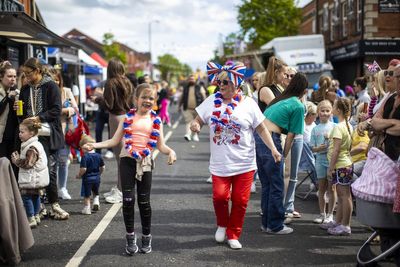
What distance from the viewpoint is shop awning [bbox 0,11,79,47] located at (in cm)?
938

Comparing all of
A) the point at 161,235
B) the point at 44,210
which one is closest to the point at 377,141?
the point at 161,235

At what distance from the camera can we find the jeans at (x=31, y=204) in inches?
251

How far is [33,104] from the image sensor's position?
264 inches

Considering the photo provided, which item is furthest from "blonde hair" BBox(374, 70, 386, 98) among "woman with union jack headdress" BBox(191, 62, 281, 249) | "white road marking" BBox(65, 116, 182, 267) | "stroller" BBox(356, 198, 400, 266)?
"white road marking" BBox(65, 116, 182, 267)

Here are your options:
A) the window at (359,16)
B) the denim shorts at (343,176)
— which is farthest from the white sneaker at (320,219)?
the window at (359,16)

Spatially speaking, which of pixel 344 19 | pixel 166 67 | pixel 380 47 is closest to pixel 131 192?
pixel 380 47

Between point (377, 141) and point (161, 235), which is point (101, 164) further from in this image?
point (377, 141)

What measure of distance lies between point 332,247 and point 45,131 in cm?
370

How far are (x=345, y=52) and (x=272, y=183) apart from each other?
22934 millimetres

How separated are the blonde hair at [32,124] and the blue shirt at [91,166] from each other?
1.09 metres

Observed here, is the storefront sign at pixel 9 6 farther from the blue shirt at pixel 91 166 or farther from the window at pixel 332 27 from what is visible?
the window at pixel 332 27

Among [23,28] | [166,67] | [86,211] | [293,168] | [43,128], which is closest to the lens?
[43,128]

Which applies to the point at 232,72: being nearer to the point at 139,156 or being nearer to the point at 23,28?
the point at 139,156

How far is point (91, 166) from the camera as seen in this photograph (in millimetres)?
7414
